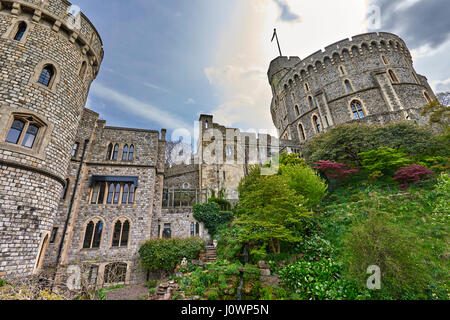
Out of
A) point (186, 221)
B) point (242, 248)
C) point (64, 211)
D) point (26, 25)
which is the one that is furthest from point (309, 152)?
point (26, 25)

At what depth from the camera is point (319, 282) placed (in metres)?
6.56

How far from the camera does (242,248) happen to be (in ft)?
37.2

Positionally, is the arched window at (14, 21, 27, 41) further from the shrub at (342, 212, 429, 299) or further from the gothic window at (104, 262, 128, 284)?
the shrub at (342, 212, 429, 299)

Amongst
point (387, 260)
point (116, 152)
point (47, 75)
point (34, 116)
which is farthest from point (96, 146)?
point (387, 260)

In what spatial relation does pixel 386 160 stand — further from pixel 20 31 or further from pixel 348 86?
pixel 20 31

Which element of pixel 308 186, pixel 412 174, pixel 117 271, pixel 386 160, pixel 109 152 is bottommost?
pixel 117 271

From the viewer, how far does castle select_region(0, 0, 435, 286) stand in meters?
8.29

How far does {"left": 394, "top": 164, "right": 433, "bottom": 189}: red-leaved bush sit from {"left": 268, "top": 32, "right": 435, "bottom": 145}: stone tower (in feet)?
35.9

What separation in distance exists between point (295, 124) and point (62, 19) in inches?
1082

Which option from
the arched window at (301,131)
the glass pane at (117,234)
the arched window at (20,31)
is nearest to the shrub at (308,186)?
the glass pane at (117,234)

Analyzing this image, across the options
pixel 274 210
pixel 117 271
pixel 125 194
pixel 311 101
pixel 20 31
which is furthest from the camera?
pixel 311 101

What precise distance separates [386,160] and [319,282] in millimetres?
11721

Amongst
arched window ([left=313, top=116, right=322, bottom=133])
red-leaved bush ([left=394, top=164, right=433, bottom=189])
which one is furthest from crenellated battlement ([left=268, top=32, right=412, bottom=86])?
red-leaved bush ([left=394, top=164, right=433, bottom=189])

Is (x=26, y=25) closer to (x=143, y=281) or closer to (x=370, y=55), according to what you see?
(x=143, y=281)
